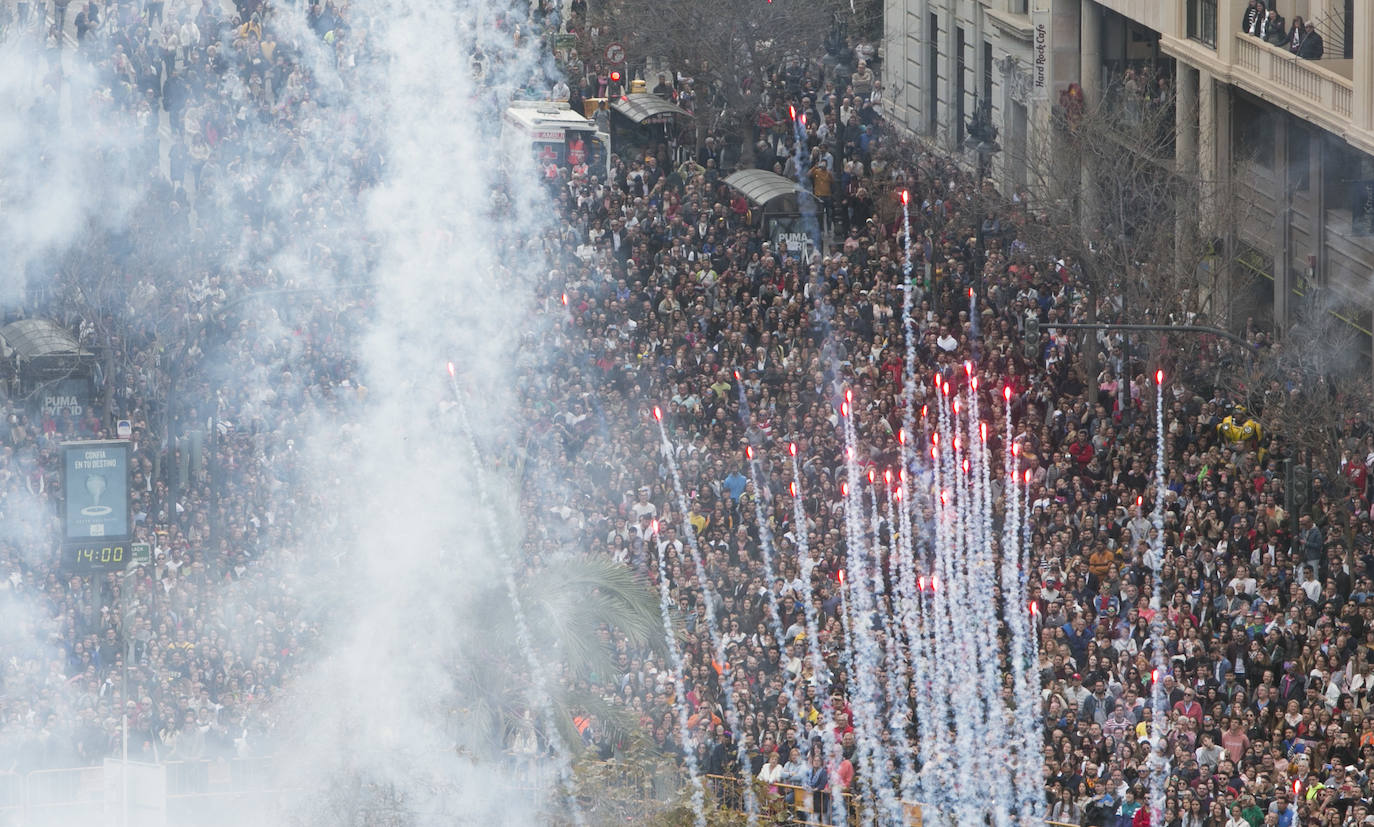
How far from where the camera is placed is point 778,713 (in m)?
32.2

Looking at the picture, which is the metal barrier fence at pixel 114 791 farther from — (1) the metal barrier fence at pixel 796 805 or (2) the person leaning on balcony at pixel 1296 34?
(2) the person leaning on balcony at pixel 1296 34

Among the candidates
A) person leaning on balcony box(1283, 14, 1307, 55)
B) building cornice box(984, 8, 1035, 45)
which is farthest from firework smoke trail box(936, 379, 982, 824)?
building cornice box(984, 8, 1035, 45)

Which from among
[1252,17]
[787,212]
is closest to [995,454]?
[1252,17]

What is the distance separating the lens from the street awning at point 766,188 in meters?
49.8

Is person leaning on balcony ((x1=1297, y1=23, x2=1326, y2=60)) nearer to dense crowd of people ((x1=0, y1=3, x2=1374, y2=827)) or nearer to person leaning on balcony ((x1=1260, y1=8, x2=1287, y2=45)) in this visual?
person leaning on balcony ((x1=1260, y1=8, x2=1287, y2=45))

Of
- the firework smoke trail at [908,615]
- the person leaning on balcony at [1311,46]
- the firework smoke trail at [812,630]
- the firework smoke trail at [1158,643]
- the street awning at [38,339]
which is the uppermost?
the person leaning on balcony at [1311,46]

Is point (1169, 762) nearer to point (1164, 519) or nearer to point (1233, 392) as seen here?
point (1164, 519)

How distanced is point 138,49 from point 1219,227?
22.9m

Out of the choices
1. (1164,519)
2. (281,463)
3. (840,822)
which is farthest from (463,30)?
(840,822)

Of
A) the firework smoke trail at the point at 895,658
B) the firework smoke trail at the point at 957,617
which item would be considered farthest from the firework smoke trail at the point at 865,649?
the firework smoke trail at the point at 957,617

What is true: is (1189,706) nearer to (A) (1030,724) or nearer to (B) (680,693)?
(A) (1030,724)

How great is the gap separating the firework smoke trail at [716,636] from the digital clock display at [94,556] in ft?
24.2

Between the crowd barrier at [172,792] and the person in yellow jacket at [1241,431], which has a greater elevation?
the person in yellow jacket at [1241,431]

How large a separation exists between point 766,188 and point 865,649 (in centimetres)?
1884
